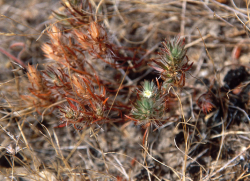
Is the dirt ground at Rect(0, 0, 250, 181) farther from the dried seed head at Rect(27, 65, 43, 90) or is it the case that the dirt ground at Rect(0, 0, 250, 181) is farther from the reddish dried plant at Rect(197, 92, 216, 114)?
the dried seed head at Rect(27, 65, 43, 90)

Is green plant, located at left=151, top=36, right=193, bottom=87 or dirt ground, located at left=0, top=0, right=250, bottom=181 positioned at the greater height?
green plant, located at left=151, top=36, right=193, bottom=87

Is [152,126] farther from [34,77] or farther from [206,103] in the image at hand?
[34,77]

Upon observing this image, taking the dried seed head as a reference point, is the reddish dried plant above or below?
below

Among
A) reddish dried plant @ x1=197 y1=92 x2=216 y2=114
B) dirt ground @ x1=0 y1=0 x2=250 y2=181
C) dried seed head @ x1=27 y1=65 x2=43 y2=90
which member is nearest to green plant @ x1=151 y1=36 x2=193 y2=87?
dirt ground @ x1=0 y1=0 x2=250 y2=181

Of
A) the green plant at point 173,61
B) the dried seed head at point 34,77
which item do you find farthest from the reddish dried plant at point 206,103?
the dried seed head at point 34,77

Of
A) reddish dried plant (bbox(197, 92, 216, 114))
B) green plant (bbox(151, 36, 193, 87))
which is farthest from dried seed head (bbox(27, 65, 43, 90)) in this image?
reddish dried plant (bbox(197, 92, 216, 114))

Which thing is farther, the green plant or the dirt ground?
the dirt ground

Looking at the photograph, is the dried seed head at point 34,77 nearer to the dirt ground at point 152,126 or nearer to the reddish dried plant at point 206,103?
the dirt ground at point 152,126

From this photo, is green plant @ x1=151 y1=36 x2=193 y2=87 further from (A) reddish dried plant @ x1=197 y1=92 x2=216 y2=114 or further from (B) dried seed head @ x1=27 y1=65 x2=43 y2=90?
(B) dried seed head @ x1=27 y1=65 x2=43 y2=90
